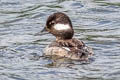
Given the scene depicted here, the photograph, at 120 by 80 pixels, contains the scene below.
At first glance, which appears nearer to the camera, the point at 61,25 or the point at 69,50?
the point at 69,50

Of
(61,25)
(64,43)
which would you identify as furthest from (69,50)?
(61,25)

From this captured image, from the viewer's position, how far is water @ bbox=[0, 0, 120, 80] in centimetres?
1245

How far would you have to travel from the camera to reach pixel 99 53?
14.3 metres

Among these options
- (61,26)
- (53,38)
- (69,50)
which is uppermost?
(61,26)

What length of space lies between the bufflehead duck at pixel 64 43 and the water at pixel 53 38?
10.6 inches

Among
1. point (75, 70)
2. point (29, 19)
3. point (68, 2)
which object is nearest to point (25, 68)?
point (75, 70)

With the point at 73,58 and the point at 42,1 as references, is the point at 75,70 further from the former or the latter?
the point at 42,1

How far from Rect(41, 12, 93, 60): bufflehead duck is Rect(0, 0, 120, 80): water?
27 cm

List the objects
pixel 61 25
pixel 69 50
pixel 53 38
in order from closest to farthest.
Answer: pixel 69 50 < pixel 61 25 < pixel 53 38

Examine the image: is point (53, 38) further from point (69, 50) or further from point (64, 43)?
point (69, 50)

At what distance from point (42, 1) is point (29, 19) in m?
2.10

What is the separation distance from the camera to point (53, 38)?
1617cm

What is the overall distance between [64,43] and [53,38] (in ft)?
6.68

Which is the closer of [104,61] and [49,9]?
[104,61]
